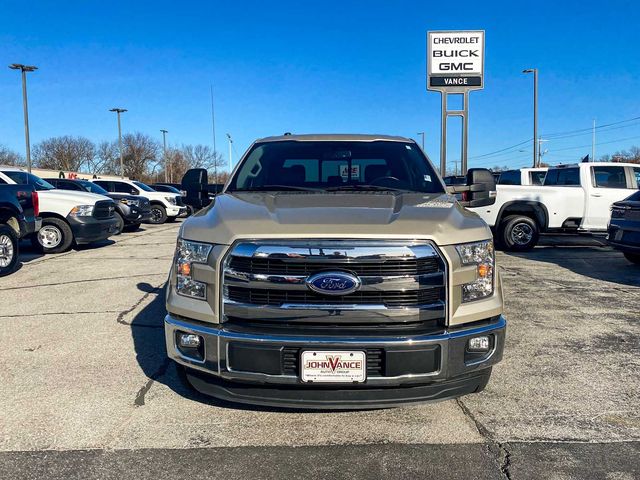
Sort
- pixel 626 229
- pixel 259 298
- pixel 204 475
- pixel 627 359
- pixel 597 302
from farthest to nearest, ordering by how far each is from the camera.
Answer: pixel 626 229, pixel 597 302, pixel 627 359, pixel 259 298, pixel 204 475

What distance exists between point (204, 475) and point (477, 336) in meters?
1.66

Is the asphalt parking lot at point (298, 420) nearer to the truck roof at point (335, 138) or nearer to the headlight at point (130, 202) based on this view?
the truck roof at point (335, 138)

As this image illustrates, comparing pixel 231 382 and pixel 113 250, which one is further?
pixel 113 250

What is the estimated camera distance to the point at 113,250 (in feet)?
37.7

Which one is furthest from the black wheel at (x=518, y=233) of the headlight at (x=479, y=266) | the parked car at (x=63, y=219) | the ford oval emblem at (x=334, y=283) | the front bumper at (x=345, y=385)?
the ford oval emblem at (x=334, y=283)

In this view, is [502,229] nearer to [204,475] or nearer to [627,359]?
[627,359]

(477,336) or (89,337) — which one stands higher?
(477,336)

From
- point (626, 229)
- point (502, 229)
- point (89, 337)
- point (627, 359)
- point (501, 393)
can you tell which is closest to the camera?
point (501, 393)

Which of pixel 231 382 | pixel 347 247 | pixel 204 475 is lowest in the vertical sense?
pixel 204 475

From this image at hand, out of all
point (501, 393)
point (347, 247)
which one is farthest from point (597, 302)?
point (347, 247)

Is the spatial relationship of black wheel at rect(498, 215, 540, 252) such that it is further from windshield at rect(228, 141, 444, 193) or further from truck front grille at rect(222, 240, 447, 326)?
truck front grille at rect(222, 240, 447, 326)

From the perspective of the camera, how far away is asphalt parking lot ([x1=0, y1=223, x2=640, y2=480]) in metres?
2.71

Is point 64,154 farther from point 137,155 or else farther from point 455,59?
point 455,59

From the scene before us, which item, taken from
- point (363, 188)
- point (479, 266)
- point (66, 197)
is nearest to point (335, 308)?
point (479, 266)
